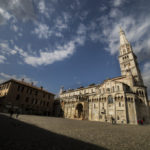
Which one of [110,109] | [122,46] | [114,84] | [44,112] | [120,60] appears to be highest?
[122,46]

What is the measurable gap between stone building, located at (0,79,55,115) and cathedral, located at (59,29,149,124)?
10819mm

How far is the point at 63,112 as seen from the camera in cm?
5219

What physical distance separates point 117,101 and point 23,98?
1475 inches

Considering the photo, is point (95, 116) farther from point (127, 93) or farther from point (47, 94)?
point (47, 94)

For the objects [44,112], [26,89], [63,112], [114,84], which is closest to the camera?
[114,84]

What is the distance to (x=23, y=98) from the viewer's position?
134 feet

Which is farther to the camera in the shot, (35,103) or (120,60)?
(120,60)

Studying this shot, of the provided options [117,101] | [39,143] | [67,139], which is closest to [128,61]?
[117,101]

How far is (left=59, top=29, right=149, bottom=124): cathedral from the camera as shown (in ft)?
109

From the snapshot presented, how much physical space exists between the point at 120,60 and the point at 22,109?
2135 inches

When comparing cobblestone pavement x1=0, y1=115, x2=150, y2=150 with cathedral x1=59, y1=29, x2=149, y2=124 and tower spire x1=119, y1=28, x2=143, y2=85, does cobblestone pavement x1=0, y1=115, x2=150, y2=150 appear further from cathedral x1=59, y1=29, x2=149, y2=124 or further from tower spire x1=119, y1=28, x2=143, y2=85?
tower spire x1=119, y1=28, x2=143, y2=85

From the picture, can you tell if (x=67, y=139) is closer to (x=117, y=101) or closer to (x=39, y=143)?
(x=39, y=143)

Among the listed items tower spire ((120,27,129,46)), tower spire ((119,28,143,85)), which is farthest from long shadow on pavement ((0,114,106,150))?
tower spire ((120,27,129,46))

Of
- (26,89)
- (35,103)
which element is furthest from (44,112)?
(26,89)
